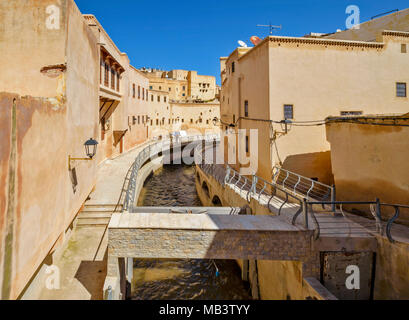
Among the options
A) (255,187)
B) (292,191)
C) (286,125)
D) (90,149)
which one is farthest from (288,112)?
(90,149)

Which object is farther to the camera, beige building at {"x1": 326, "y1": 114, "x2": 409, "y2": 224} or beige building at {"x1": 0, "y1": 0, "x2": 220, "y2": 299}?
beige building at {"x1": 326, "y1": 114, "x2": 409, "y2": 224}

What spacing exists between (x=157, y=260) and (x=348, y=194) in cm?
890

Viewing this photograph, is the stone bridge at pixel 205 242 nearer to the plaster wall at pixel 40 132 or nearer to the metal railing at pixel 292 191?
the metal railing at pixel 292 191

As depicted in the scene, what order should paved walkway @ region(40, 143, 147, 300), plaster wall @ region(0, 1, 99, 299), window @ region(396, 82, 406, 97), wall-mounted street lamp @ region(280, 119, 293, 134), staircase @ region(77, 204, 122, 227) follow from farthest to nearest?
1. window @ region(396, 82, 406, 97)
2. wall-mounted street lamp @ region(280, 119, 293, 134)
3. staircase @ region(77, 204, 122, 227)
4. paved walkway @ region(40, 143, 147, 300)
5. plaster wall @ region(0, 1, 99, 299)

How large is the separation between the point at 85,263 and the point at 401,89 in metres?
17.7

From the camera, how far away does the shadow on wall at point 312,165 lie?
46.7 feet

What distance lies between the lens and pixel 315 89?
14.3 m

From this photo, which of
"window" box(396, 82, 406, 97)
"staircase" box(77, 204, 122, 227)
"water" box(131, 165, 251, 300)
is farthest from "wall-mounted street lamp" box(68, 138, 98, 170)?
"window" box(396, 82, 406, 97)

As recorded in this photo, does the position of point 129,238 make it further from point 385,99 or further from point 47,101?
point 385,99

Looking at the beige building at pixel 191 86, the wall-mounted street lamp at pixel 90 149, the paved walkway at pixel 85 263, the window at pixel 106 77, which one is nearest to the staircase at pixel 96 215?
the paved walkway at pixel 85 263

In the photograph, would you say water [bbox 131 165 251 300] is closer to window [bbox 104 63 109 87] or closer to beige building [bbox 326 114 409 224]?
beige building [bbox 326 114 409 224]

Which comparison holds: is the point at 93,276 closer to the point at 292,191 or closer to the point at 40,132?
the point at 40,132

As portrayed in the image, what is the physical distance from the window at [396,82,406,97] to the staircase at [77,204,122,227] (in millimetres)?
15873

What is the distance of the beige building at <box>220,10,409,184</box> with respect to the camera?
14.0 m
